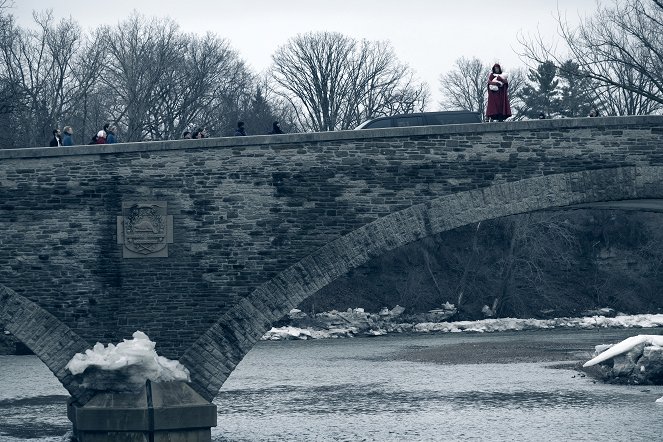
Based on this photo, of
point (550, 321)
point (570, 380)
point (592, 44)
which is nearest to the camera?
point (592, 44)

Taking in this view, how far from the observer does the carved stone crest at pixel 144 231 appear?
20.0m

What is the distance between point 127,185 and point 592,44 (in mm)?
11778

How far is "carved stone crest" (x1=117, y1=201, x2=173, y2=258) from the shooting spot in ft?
65.6

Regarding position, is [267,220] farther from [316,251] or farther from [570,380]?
[570,380]

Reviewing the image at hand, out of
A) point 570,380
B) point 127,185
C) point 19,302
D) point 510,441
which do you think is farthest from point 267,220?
point 570,380

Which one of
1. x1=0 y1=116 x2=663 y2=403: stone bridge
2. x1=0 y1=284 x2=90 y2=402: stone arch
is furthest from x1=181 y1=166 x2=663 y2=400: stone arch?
x1=0 y1=284 x2=90 y2=402: stone arch

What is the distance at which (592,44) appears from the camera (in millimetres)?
27422

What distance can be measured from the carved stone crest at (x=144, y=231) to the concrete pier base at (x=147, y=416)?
2095 mm

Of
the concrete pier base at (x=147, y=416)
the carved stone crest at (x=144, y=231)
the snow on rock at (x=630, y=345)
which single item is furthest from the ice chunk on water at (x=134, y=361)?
the snow on rock at (x=630, y=345)

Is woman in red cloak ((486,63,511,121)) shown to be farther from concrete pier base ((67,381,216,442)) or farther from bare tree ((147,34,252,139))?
bare tree ((147,34,252,139))

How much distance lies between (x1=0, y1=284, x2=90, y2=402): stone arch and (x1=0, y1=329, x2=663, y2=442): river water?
2.92m

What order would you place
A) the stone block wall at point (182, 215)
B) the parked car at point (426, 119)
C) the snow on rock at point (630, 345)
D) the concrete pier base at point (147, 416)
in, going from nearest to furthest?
the concrete pier base at point (147, 416) → the stone block wall at point (182, 215) → the parked car at point (426, 119) → the snow on rock at point (630, 345)

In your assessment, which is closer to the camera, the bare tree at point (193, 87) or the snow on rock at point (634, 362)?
the snow on rock at point (634, 362)

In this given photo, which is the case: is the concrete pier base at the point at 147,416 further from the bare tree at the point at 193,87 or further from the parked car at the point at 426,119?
the bare tree at the point at 193,87
